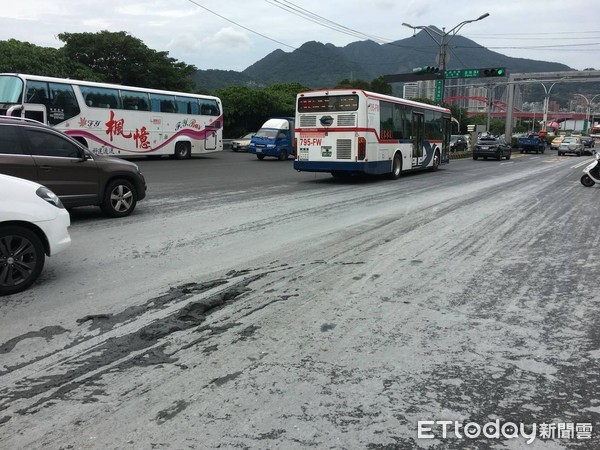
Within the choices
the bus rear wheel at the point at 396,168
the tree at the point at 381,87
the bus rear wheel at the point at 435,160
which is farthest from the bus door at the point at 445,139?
the tree at the point at 381,87

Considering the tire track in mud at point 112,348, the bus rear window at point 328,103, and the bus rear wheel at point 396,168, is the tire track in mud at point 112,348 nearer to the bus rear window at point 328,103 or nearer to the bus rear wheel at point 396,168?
the bus rear window at point 328,103

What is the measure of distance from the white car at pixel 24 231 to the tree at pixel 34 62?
2760cm

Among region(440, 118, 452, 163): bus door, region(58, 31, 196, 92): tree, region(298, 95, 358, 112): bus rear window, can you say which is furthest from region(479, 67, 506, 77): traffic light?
region(58, 31, 196, 92): tree

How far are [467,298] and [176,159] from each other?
951 inches

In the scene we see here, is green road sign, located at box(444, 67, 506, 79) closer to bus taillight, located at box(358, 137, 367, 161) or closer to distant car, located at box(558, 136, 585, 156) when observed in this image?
distant car, located at box(558, 136, 585, 156)

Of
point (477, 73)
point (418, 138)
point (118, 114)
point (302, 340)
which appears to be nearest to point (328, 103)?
point (418, 138)

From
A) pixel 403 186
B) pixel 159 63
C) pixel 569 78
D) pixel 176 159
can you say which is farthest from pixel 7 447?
pixel 569 78

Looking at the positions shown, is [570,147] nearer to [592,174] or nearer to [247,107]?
[247,107]

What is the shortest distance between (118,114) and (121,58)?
24.6 m

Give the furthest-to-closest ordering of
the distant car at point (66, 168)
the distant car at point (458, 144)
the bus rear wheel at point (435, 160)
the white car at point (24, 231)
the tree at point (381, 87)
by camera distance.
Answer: the tree at point (381, 87) → the distant car at point (458, 144) → the bus rear wheel at point (435, 160) → the distant car at point (66, 168) → the white car at point (24, 231)

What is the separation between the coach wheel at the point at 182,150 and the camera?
2664cm

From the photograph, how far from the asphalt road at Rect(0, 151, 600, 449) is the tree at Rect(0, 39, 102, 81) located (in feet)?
82.3

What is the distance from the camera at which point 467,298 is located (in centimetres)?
507

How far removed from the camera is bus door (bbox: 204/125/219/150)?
1105 inches
